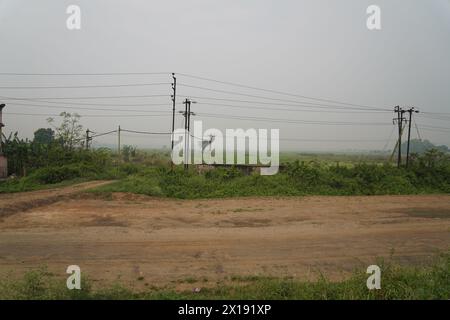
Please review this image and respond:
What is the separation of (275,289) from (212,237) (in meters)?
3.34

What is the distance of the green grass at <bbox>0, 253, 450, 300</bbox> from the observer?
455 cm

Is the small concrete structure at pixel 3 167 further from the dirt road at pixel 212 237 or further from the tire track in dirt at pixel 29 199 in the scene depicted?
the dirt road at pixel 212 237

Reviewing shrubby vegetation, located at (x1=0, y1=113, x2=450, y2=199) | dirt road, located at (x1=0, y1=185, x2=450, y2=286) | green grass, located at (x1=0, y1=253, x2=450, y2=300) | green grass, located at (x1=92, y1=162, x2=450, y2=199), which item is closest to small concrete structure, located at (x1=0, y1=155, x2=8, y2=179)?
shrubby vegetation, located at (x1=0, y1=113, x2=450, y2=199)

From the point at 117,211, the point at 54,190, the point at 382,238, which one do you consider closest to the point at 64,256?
the point at 117,211

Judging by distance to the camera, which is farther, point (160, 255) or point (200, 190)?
point (200, 190)

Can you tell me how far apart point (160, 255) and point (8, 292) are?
111 inches

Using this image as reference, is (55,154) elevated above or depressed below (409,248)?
above

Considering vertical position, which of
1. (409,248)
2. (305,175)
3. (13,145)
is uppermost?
(13,145)

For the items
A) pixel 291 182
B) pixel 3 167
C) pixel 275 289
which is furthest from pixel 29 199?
pixel 291 182

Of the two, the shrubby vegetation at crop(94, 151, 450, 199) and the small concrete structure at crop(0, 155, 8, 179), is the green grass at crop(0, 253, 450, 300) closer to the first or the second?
the shrubby vegetation at crop(94, 151, 450, 199)

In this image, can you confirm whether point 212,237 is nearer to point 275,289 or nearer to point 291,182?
point 275,289

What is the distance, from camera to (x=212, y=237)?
797 cm

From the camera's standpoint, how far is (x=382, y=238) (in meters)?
8.08
